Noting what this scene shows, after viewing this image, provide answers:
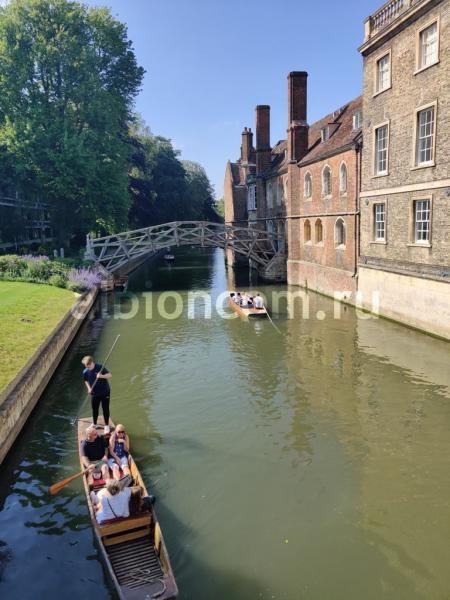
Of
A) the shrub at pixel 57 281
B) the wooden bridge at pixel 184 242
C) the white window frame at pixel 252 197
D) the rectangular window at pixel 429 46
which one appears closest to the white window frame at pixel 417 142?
the rectangular window at pixel 429 46

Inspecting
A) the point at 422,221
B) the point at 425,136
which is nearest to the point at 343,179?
the point at 425,136

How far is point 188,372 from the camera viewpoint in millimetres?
14758

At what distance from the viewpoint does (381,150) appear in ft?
64.6

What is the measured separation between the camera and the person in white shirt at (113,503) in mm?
6801

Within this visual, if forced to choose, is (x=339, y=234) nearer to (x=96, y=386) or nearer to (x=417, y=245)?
(x=417, y=245)

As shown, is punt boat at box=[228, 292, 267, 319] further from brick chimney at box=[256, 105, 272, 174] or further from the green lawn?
brick chimney at box=[256, 105, 272, 174]

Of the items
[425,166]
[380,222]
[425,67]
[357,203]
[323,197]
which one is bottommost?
[380,222]

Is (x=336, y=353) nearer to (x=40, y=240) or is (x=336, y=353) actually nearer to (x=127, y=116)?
(x=127, y=116)

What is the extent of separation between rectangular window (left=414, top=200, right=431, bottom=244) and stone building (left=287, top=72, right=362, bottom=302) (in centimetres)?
480

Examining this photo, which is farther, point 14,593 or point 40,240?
point 40,240

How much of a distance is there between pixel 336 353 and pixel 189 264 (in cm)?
3303

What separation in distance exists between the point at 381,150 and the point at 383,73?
2966mm

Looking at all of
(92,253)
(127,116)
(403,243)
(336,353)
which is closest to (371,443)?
(336,353)

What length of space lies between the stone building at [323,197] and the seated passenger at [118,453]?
631 inches
